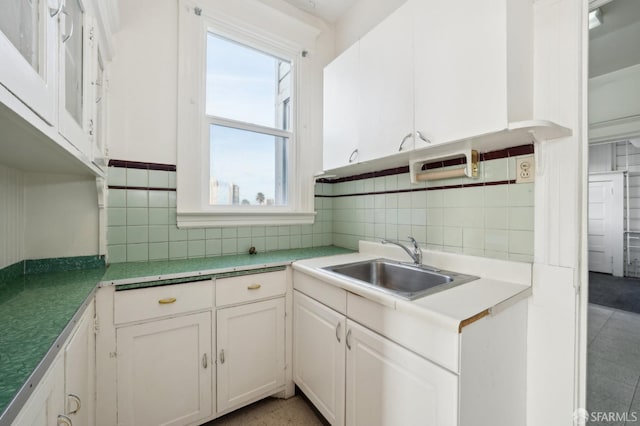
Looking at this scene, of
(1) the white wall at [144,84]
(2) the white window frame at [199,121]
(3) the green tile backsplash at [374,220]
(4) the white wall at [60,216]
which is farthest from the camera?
(2) the white window frame at [199,121]

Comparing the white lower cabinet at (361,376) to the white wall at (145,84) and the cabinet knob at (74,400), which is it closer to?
the cabinet knob at (74,400)

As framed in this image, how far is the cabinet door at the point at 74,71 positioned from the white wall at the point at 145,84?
53 cm

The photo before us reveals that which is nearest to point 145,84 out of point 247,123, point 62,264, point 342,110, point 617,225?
point 247,123

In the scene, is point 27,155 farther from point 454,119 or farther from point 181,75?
point 454,119

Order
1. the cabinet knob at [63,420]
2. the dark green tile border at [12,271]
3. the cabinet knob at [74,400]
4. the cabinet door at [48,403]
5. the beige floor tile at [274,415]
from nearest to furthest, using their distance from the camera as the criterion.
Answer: the cabinet door at [48,403], the cabinet knob at [63,420], the cabinet knob at [74,400], the dark green tile border at [12,271], the beige floor tile at [274,415]

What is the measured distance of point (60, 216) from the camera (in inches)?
→ 57.5

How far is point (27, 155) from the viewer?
0.99 metres

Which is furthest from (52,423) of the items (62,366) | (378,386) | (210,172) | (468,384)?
(210,172)

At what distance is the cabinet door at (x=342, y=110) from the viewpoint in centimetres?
169

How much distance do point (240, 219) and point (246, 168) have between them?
41 cm

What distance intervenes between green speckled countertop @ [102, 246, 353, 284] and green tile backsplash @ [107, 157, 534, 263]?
4.5 inches

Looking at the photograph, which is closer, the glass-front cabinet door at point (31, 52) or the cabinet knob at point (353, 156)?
the glass-front cabinet door at point (31, 52)

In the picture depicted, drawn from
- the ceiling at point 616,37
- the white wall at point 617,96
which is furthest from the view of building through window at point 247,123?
the white wall at point 617,96

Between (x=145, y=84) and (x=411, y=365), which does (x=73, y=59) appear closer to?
(x=145, y=84)
